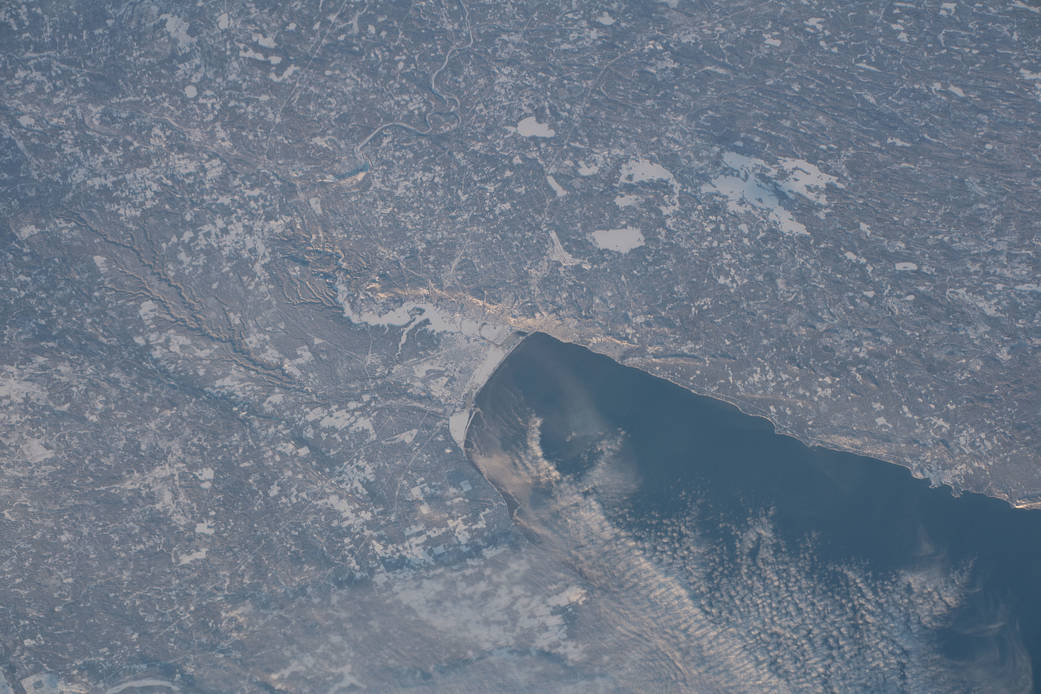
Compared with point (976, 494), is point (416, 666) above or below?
below

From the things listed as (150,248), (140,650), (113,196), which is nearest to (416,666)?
(140,650)

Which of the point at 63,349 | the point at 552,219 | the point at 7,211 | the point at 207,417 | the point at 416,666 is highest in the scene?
the point at 7,211

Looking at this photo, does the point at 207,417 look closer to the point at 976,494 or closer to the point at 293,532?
the point at 293,532

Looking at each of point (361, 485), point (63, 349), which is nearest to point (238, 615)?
point (361, 485)

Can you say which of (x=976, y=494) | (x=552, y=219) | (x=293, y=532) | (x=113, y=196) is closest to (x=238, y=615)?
(x=293, y=532)

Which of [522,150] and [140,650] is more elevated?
[522,150]

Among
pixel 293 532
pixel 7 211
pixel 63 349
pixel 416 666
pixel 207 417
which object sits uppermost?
pixel 7 211

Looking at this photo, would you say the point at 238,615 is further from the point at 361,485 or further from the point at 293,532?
the point at 361,485
